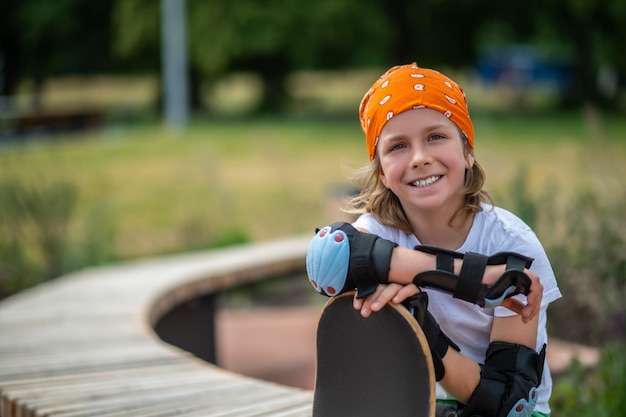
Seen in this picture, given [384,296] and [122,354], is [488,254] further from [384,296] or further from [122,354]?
[122,354]

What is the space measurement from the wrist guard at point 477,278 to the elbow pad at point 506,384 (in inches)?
8.2

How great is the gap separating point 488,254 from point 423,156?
0.31 meters

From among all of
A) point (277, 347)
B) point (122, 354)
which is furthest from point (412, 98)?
point (277, 347)

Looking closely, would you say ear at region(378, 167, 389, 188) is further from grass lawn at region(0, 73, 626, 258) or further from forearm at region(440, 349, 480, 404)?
forearm at region(440, 349, 480, 404)

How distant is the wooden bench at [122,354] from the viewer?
129 inches

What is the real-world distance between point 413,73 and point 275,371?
3.57 metres

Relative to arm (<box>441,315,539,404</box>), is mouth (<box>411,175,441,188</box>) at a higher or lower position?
higher

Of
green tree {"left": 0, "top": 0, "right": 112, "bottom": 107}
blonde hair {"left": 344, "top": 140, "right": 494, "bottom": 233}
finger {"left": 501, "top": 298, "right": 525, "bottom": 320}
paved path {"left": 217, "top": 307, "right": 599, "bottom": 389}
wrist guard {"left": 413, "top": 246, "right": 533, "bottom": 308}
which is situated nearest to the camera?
wrist guard {"left": 413, "top": 246, "right": 533, "bottom": 308}

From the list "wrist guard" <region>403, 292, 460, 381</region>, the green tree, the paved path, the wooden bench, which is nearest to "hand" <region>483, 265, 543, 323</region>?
"wrist guard" <region>403, 292, 460, 381</region>

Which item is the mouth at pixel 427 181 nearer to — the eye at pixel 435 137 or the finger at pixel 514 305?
the eye at pixel 435 137

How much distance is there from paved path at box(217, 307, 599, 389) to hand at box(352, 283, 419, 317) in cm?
289

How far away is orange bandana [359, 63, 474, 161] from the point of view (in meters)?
2.32

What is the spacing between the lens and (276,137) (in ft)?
67.9

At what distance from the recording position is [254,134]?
21516 millimetres
